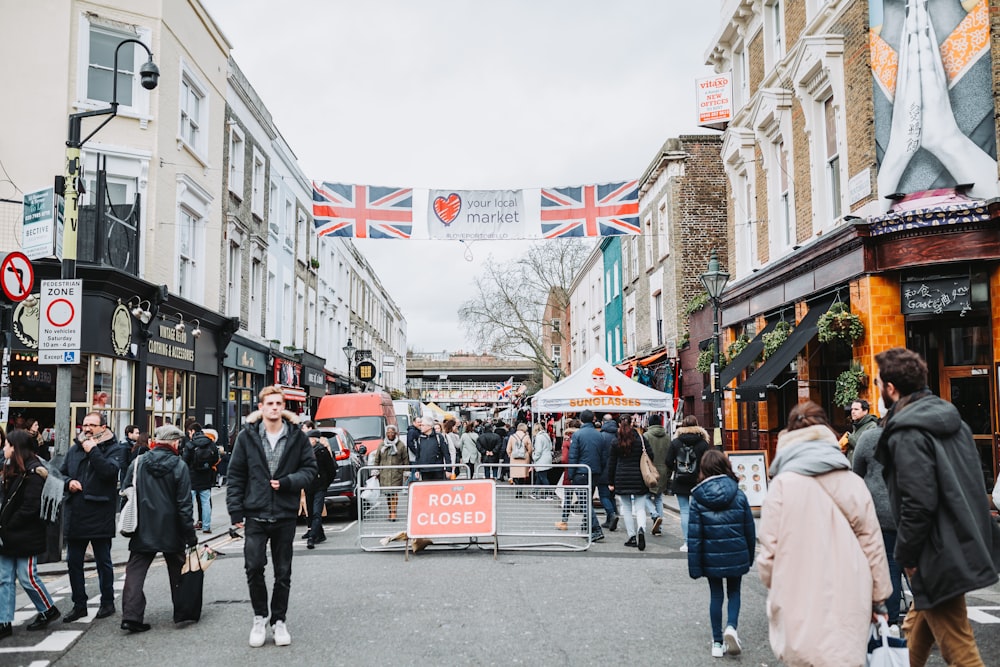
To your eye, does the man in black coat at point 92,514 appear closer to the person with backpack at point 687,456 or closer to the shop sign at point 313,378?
the person with backpack at point 687,456

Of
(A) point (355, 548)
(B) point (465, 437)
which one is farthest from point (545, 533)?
(B) point (465, 437)

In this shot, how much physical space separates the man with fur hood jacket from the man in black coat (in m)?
1.73

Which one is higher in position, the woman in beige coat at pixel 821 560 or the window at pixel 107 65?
the window at pixel 107 65

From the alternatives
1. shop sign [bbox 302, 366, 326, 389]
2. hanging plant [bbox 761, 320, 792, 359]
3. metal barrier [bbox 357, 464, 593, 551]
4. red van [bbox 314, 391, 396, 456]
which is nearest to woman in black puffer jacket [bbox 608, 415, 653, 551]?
metal barrier [bbox 357, 464, 593, 551]

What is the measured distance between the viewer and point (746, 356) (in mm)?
17844

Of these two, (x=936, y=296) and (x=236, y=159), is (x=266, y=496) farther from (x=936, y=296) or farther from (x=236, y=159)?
(x=236, y=159)

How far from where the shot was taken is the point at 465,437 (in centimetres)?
2203

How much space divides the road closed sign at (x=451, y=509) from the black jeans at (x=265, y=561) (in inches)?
154

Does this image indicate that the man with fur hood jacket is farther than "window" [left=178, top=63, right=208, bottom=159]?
No

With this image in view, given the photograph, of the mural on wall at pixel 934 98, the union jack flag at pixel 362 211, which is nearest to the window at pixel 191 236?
the union jack flag at pixel 362 211

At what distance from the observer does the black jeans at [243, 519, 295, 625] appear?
657cm

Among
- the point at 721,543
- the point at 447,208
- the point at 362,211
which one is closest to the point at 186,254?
the point at 362,211

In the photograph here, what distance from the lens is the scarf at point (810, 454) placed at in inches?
170

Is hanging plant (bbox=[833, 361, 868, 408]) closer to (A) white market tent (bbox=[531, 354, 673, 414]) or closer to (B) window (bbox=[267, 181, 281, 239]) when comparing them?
(A) white market tent (bbox=[531, 354, 673, 414])
